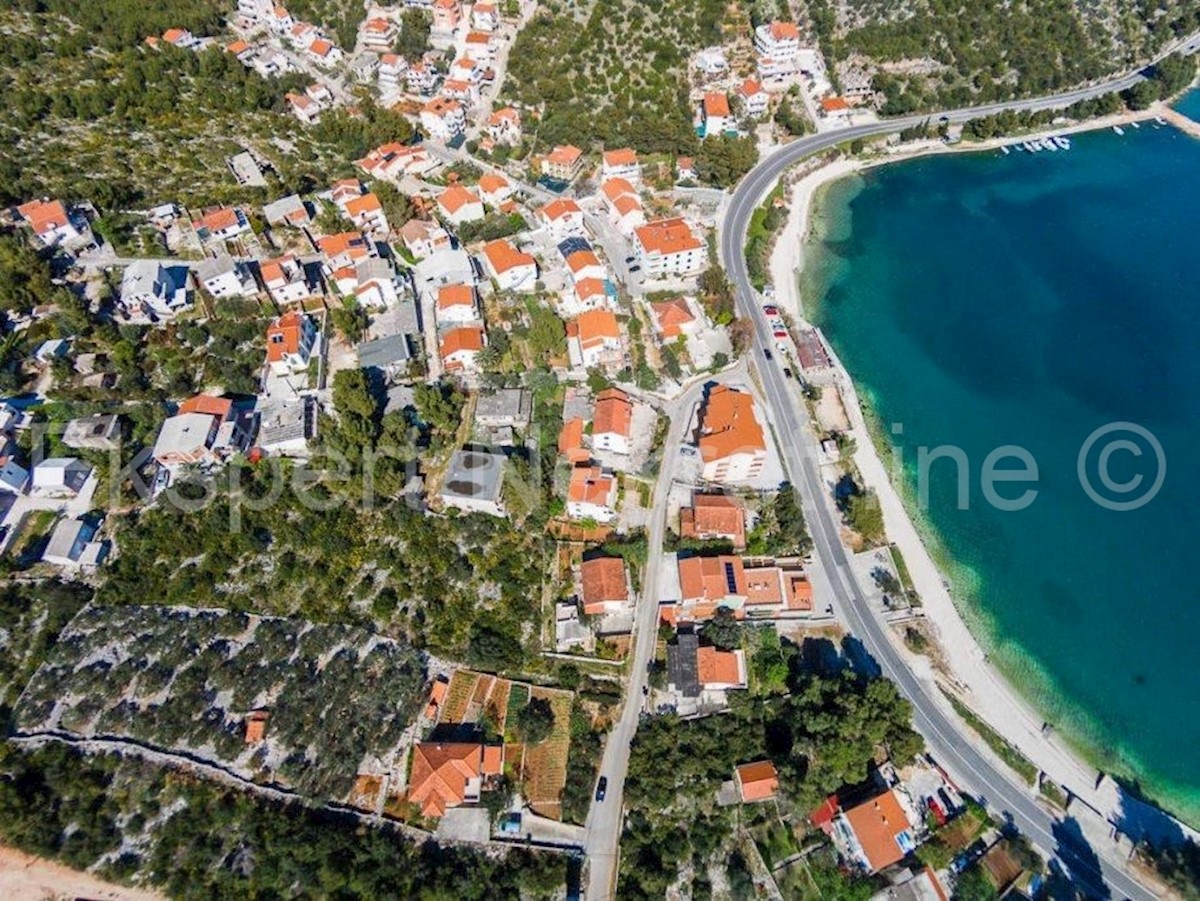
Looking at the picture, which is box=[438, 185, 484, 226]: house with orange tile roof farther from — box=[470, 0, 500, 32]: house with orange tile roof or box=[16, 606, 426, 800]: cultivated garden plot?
box=[16, 606, 426, 800]: cultivated garden plot

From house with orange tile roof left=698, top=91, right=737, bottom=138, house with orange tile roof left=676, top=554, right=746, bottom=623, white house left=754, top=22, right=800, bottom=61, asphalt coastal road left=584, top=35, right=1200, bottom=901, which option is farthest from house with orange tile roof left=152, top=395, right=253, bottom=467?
white house left=754, top=22, right=800, bottom=61

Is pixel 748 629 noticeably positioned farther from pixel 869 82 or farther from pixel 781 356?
pixel 869 82

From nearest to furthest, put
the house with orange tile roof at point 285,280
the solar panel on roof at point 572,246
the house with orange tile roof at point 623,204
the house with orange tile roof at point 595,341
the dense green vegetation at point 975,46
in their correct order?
the house with orange tile roof at point 595,341 → the house with orange tile roof at point 285,280 → the solar panel on roof at point 572,246 → the house with orange tile roof at point 623,204 → the dense green vegetation at point 975,46

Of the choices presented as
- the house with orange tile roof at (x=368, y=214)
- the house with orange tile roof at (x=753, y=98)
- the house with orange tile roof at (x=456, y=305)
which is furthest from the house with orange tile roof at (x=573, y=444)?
the house with orange tile roof at (x=753, y=98)

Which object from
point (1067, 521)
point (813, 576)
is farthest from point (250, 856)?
point (1067, 521)

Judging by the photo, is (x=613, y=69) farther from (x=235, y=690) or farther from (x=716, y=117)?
(x=235, y=690)

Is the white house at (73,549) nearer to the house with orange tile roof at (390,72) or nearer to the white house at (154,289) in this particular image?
the white house at (154,289)
